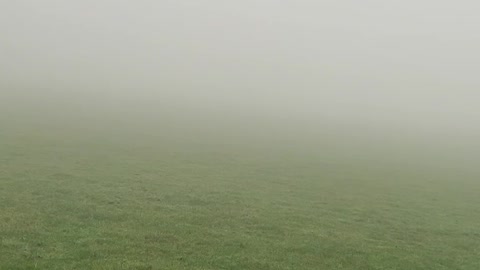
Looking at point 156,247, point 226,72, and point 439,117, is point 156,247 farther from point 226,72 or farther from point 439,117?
point 226,72

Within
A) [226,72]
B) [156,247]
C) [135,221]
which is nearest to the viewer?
[156,247]

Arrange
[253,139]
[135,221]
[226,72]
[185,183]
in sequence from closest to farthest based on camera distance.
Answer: [135,221] → [185,183] → [253,139] → [226,72]

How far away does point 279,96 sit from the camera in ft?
500

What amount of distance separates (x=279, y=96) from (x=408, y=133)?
65.7m

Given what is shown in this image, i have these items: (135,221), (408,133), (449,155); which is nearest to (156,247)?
(135,221)

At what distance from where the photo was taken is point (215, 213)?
92.0 feet

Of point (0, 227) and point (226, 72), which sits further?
point (226, 72)

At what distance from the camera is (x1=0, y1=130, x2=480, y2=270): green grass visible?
69.8 ft

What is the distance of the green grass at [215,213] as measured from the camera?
838 inches

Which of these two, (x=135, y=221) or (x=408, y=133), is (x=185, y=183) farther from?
(x=408, y=133)

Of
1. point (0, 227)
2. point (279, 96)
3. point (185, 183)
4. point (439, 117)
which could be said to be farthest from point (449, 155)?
point (279, 96)

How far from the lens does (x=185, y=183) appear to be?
3559 cm

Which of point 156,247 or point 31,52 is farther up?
point 31,52

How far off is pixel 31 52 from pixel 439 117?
120m
